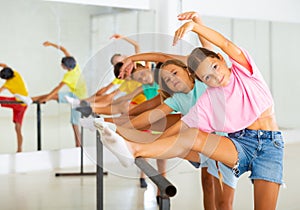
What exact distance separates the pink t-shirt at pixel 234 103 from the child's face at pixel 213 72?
0.05 meters

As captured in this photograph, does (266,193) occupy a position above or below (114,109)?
below

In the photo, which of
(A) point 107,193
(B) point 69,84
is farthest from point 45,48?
(A) point 107,193

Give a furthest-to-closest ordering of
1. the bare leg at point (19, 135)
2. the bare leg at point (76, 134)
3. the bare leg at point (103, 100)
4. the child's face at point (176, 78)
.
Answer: the bare leg at point (76, 134) → the bare leg at point (19, 135) → the bare leg at point (103, 100) → the child's face at point (176, 78)

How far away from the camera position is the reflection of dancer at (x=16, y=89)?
16.5ft

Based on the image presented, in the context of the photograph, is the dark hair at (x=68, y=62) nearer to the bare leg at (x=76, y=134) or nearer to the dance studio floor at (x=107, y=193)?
the bare leg at (x=76, y=134)

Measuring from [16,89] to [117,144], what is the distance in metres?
3.37

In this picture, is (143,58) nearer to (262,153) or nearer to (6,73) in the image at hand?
(262,153)

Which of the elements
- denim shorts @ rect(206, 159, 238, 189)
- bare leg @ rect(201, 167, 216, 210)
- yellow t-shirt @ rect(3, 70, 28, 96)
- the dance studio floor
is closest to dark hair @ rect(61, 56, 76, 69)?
yellow t-shirt @ rect(3, 70, 28, 96)

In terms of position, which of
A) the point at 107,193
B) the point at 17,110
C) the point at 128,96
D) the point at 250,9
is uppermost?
the point at 250,9

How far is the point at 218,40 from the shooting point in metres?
2.32

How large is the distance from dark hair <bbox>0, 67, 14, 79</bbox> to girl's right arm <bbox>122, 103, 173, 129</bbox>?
8.79 feet

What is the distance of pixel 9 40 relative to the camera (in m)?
4.98

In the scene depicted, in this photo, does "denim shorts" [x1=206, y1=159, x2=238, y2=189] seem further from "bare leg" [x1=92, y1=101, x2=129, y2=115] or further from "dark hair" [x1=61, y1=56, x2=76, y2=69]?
"dark hair" [x1=61, y1=56, x2=76, y2=69]

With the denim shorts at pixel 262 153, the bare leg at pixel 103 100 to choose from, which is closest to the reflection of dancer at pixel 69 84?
the bare leg at pixel 103 100
